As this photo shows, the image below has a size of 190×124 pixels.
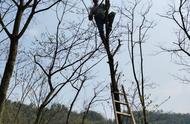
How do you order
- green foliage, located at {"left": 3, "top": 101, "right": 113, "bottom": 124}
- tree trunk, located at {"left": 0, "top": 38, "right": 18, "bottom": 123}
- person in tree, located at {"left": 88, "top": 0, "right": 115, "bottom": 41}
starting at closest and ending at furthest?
1. tree trunk, located at {"left": 0, "top": 38, "right": 18, "bottom": 123}
2. person in tree, located at {"left": 88, "top": 0, "right": 115, "bottom": 41}
3. green foliage, located at {"left": 3, "top": 101, "right": 113, "bottom": 124}

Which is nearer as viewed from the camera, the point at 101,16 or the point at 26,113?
the point at 101,16

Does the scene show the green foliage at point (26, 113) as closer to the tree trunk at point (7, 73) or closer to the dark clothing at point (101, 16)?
the dark clothing at point (101, 16)

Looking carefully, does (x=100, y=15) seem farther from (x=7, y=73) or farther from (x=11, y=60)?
(x=7, y=73)

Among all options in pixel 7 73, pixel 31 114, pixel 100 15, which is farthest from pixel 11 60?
pixel 31 114

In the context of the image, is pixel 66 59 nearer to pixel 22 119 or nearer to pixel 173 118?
pixel 22 119

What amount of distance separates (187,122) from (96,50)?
90.4 feet

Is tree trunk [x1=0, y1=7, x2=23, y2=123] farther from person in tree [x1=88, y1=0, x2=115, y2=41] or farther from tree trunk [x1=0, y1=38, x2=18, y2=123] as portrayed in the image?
person in tree [x1=88, y1=0, x2=115, y2=41]

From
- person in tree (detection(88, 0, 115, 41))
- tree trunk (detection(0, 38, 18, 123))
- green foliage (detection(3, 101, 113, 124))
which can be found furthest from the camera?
green foliage (detection(3, 101, 113, 124))

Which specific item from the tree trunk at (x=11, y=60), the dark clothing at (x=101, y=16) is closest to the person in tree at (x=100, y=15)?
the dark clothing at (x=101, y=16)

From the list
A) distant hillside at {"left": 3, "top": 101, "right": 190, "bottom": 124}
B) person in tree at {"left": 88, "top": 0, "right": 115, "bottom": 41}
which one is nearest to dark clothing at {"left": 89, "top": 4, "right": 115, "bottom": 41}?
person in tree at {"left": 88, "top": 0, "right": 115, "bottom": 41}

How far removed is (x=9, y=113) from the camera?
59.8ft

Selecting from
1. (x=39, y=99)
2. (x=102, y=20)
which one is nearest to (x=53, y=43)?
(x=39, y=99)

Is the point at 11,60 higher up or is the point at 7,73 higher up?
the point at 11,60

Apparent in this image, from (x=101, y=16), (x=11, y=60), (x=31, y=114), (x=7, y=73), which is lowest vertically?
(x=7, y=73)
